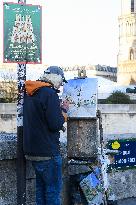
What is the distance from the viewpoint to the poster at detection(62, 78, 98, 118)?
6395 millimetres

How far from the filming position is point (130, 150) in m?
8.27

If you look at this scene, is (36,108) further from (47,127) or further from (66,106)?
(66,106)

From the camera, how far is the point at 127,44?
116 m

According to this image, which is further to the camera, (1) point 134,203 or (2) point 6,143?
(1) point 134,203

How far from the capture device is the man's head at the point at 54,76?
5.76 m

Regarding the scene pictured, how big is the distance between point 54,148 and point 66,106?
0.93 metres

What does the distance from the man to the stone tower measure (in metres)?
104

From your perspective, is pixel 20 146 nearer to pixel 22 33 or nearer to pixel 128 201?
pixel 22 33

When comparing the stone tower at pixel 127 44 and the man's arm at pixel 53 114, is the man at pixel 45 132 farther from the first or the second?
the stone tower at pixel 127 44

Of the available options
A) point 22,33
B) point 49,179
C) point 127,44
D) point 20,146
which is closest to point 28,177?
point 20,146

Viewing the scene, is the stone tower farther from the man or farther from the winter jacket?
the winter jacket

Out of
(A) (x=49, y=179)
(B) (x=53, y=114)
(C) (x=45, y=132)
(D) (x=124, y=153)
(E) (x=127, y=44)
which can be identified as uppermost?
(E) (x=127, y=44)

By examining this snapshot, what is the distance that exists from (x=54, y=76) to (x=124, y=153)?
2.81 meters

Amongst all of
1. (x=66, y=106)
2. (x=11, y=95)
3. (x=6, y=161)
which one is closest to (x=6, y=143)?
(x=6, y=161)
